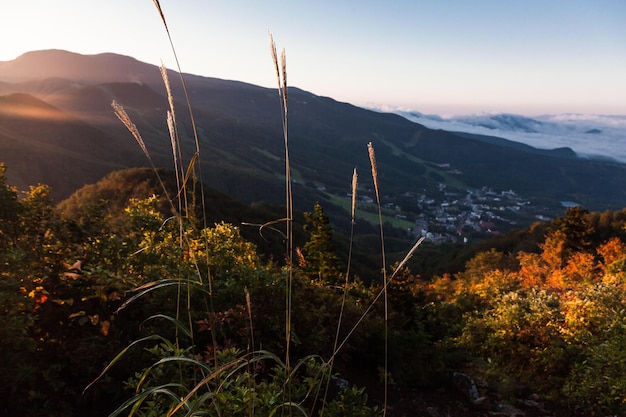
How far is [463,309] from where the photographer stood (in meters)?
15.8

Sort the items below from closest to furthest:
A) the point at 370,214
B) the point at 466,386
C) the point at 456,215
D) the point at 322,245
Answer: the point at 466,386, the point at 322,245, the point at 370,214, the point at 456,215

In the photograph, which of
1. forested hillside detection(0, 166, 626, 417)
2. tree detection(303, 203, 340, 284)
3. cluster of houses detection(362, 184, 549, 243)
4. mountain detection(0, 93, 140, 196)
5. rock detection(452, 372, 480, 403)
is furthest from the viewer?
cluster of houses detection(362, 184, 549, 243)

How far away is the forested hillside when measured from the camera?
7.61ft

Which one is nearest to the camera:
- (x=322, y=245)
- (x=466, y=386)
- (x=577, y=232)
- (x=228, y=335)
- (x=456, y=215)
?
(x=228, y=335)

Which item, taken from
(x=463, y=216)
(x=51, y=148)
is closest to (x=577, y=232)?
(x=51, y=148)

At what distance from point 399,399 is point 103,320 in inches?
221

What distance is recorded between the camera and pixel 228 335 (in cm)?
486

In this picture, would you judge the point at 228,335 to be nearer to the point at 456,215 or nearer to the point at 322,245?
the point at 322,245

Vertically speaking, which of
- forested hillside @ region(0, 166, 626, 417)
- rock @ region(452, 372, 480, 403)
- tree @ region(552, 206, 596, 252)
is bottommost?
tree @ region(552, 206, 596, 252)

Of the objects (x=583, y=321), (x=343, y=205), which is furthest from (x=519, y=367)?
(x=343, y=205)

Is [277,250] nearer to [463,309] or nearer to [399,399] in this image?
[463,309]

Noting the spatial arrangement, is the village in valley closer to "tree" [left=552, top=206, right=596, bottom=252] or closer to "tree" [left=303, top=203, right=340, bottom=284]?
"tree" [left=552, top=206, right=596, bottom=252]

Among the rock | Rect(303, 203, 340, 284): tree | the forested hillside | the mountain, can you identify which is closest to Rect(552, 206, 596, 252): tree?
the forested hillside

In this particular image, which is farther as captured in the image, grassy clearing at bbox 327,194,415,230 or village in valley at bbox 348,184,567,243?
grassy clearing at bbox 327,194,415,230
